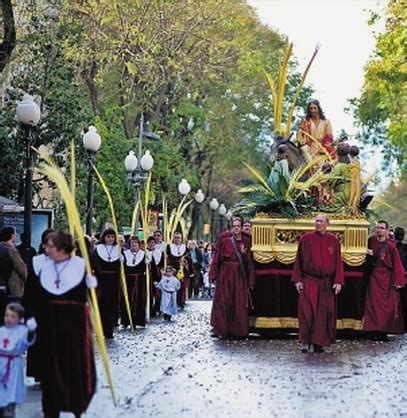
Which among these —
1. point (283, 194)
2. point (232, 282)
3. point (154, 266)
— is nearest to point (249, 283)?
point (232, 282)

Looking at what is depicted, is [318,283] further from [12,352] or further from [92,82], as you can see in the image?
[92,82]

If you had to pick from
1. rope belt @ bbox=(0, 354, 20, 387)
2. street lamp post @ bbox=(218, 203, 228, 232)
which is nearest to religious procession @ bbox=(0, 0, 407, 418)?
rope belt @ bbox=(0, 354, 20, 387)

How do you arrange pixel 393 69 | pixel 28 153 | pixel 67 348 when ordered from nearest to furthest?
1. pixel 67 348
2. pixel 28 153
3. pixel 393 69

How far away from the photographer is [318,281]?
1995 centimetres

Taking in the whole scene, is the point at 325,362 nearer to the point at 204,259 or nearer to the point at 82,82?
the point at 82,82

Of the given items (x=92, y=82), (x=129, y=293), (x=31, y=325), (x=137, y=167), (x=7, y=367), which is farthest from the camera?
(x=92, y=82)

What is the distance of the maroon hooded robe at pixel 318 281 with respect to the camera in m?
19.8

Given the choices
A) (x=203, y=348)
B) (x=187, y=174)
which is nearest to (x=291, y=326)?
(x=203, y=348)

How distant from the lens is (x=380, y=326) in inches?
899

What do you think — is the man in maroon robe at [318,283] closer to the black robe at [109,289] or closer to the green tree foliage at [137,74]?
the black robe at [109,289]

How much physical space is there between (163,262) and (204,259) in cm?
1914

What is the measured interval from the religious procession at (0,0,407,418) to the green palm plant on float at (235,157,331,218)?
0.12 feet

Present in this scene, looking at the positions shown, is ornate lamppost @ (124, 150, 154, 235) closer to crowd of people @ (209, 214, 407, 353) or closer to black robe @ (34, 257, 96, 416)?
crowd of people @ (209, 214, 407, 353)

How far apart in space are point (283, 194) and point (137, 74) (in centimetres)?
1964
